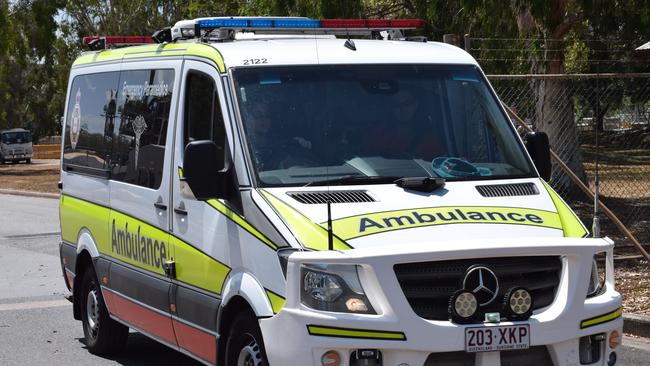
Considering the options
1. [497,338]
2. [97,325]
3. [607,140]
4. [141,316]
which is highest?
[497,338]

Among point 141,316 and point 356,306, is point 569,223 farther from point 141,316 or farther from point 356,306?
point 141,316

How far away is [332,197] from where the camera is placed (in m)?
6.21

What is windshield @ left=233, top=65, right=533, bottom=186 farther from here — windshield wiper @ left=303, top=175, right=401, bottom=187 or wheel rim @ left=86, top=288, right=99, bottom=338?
wheel rim @ left=86, top=288, right=99, bottom=338

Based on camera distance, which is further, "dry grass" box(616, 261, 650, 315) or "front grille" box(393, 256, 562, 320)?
"dry grass" box(616, 261, 650, 315)

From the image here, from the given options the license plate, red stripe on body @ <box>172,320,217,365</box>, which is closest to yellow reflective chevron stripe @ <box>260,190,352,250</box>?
the license plate

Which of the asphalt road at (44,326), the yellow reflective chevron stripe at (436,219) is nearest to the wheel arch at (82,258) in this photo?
the asphalt road at (44,326)

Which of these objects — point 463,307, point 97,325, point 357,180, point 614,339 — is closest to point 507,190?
point 357,180

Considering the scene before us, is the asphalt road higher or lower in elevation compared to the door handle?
lower

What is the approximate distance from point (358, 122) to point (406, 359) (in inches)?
70.1

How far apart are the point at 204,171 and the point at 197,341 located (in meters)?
1.27

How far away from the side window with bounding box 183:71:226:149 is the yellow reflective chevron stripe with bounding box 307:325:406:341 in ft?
5.59

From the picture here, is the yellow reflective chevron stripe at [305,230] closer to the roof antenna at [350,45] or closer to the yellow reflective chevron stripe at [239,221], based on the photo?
the yellow reflective chevron stripe at [239,221]

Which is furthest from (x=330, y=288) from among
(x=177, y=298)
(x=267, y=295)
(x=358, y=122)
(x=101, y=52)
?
(x=101, y=52)

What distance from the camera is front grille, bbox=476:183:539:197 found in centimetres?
652
